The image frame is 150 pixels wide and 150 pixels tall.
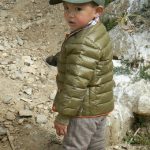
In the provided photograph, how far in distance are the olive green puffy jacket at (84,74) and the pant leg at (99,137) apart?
9.4 inches

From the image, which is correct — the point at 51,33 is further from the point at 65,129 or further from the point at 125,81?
the point at 65,129

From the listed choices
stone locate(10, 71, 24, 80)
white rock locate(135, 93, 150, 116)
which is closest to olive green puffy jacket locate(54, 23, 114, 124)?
white rock locate(135, 93, 150, 116)

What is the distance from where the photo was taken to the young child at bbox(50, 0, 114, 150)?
8.95 ft

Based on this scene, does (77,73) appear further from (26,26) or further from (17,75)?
(26,26)

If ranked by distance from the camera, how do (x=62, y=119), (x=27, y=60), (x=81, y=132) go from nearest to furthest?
(x=62, y=119)
(x=81, y=132)
(x=27, y=60)

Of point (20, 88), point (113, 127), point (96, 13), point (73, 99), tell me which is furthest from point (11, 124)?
point (96, 13)

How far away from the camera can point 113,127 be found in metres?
3.87

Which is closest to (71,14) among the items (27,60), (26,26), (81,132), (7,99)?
(81,132)

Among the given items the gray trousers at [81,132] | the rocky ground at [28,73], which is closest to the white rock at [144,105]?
the rocky ground at [28,73]

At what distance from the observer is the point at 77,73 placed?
2.72 m

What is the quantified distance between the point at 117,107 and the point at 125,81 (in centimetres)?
30

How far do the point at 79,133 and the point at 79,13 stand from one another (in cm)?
86

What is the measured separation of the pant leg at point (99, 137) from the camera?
3.21 m

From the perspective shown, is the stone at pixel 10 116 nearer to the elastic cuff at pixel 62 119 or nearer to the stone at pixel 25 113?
the stone at pixel 25 113
